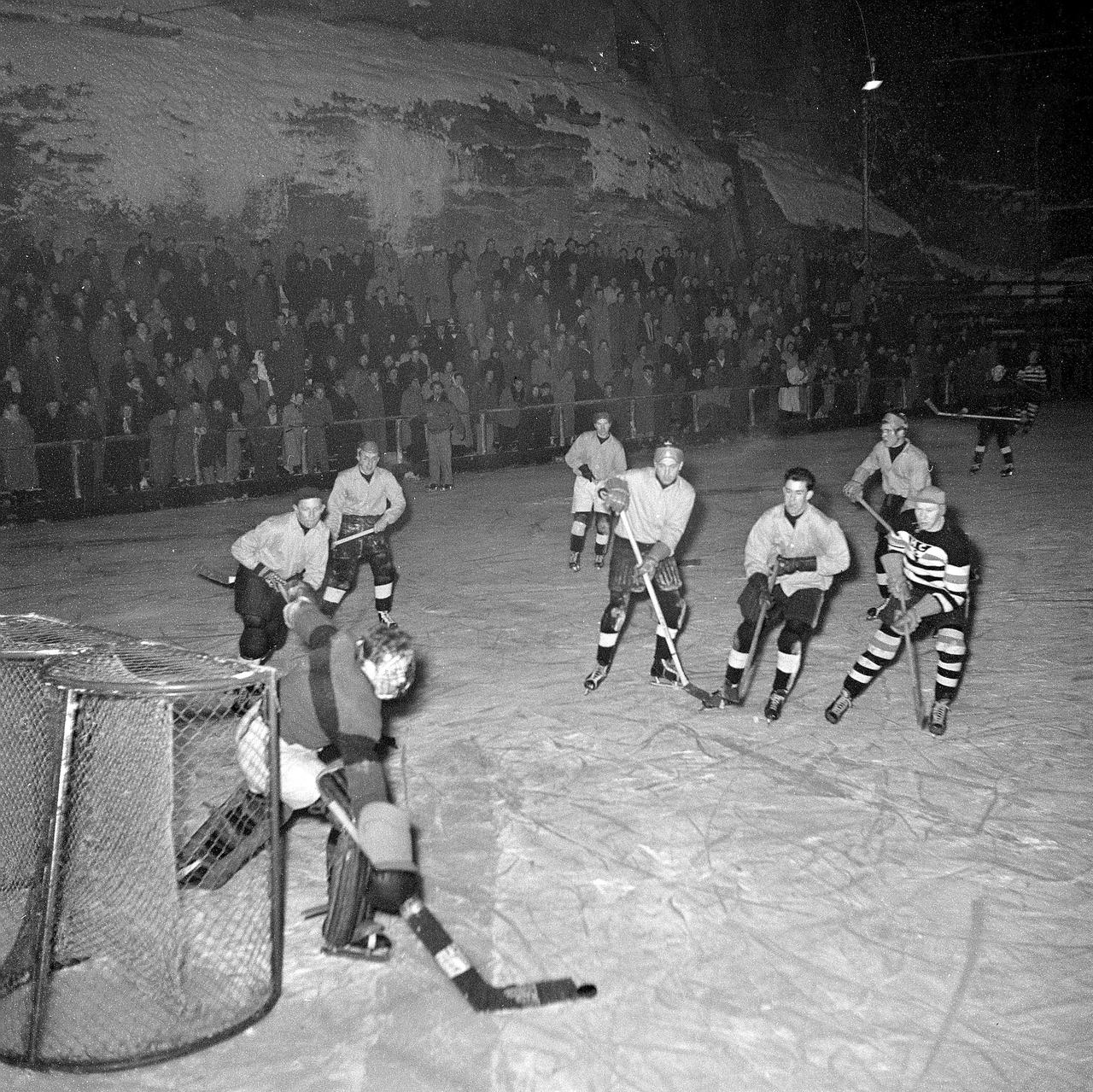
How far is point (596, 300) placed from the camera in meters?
21.5

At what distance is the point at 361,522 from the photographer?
9.87 meters

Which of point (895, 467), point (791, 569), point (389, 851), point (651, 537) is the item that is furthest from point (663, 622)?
point (389, 851)

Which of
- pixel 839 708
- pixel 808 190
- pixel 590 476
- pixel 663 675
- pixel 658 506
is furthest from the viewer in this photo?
pixel 808 190

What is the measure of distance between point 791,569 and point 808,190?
26758mm

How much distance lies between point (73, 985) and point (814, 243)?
30310 millimetres

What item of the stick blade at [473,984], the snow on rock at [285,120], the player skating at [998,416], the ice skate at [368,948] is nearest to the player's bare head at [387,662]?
the stick blade at [473,984]

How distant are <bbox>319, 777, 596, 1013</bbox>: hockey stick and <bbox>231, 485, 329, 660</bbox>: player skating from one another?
3.99m

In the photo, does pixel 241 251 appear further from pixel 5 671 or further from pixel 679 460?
→ pixel 5 671

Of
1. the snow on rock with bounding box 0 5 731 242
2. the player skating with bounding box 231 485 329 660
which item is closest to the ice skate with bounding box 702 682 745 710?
the player skating with bounding box 231 485 329 660

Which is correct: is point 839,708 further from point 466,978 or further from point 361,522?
point 361,522

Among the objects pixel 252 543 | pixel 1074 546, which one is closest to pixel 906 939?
pixel 252 543

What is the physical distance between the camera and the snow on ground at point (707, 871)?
416 cm

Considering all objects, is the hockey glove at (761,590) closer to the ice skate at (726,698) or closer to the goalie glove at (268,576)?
the ice skate at (726,698)

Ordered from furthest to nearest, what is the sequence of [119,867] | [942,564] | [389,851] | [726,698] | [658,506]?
[658,506]
[726,698]
[942,564]
[119,867]
[389,851]
